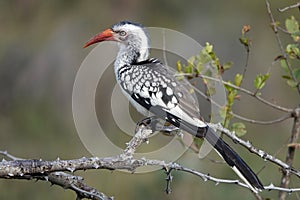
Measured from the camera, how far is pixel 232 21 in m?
7.67

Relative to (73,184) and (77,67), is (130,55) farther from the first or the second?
(77,67)

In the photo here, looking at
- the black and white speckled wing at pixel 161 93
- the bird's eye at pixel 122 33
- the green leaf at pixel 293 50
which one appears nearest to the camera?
the green leaf at pixel 293 50

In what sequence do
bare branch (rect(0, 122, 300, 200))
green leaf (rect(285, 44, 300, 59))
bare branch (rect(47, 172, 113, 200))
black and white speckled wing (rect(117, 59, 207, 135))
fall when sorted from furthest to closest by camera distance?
black and white speckled wing (rect(117, 59, 207, 135)) < green leaf (rect(285, 44, 300, 59)) < bare branch (rect(47, 172, 113, 200)) < bare branch (rect(0, 122, 300, 200))

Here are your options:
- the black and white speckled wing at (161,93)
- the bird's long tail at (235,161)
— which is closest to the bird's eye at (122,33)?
the black and white speckled wing at (161,93)

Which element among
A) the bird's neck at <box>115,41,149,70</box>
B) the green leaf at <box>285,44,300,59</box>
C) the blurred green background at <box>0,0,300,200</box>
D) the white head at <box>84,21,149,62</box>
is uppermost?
the blurred green background at <box>0,0,300,200</box>

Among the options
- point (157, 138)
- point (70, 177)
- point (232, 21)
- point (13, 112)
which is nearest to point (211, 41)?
point (232, 21)

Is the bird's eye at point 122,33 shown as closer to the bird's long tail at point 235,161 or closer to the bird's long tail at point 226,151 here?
the bird's long tail at point 226,151

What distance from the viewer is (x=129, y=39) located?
3.82m

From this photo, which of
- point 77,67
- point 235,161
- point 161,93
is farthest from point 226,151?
point 77,67

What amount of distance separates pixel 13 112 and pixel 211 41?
89.1 inches

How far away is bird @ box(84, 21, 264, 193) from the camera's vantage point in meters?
2.95

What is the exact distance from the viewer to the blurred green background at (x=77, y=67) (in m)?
5.41

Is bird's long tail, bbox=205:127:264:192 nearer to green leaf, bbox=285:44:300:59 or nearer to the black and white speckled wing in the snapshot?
the black and white speckled wing

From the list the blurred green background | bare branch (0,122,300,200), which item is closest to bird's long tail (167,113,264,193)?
bare branch (0,122,300,200)
